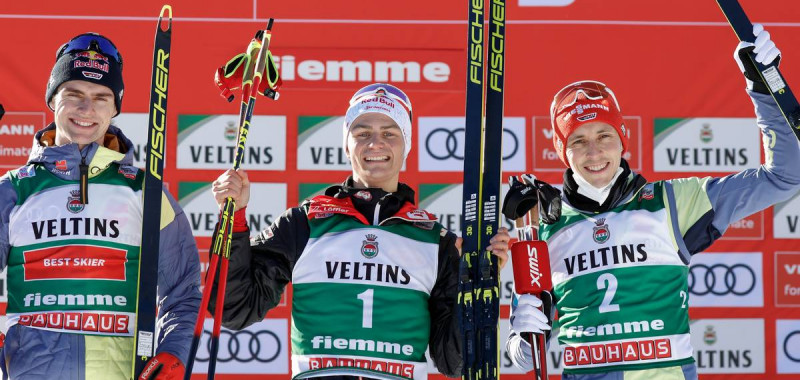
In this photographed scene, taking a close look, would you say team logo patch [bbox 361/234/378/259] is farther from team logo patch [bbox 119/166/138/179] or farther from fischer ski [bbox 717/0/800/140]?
fischer ski [bbox 717/0/800/140]

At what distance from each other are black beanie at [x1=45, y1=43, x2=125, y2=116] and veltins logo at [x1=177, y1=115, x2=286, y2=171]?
184 centimetres

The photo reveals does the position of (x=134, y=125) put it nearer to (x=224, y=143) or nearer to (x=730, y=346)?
(x=224, y=143)

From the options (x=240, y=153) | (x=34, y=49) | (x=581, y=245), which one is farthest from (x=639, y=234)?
(x=34, y=49)

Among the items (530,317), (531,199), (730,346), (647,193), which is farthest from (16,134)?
(730,346)

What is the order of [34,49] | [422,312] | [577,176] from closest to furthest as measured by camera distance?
[422,312]
[577,176]
[34,49]

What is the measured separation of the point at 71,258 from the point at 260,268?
0.60 meters

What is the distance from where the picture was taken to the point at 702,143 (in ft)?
17.2

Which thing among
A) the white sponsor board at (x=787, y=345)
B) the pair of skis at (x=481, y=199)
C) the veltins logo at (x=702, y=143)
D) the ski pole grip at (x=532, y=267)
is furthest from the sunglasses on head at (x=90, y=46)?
the white sponsor board at (x=787, y=345)

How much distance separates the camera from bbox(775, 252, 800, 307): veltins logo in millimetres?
5180

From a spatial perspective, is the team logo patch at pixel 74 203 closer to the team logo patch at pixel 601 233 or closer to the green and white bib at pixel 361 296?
the green and white bib at pixel 361 296

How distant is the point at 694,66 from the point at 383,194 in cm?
275

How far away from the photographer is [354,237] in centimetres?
307

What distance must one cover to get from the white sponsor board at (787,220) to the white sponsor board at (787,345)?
0.47 metres

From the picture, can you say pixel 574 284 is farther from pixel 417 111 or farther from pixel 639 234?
pixel 417 111
